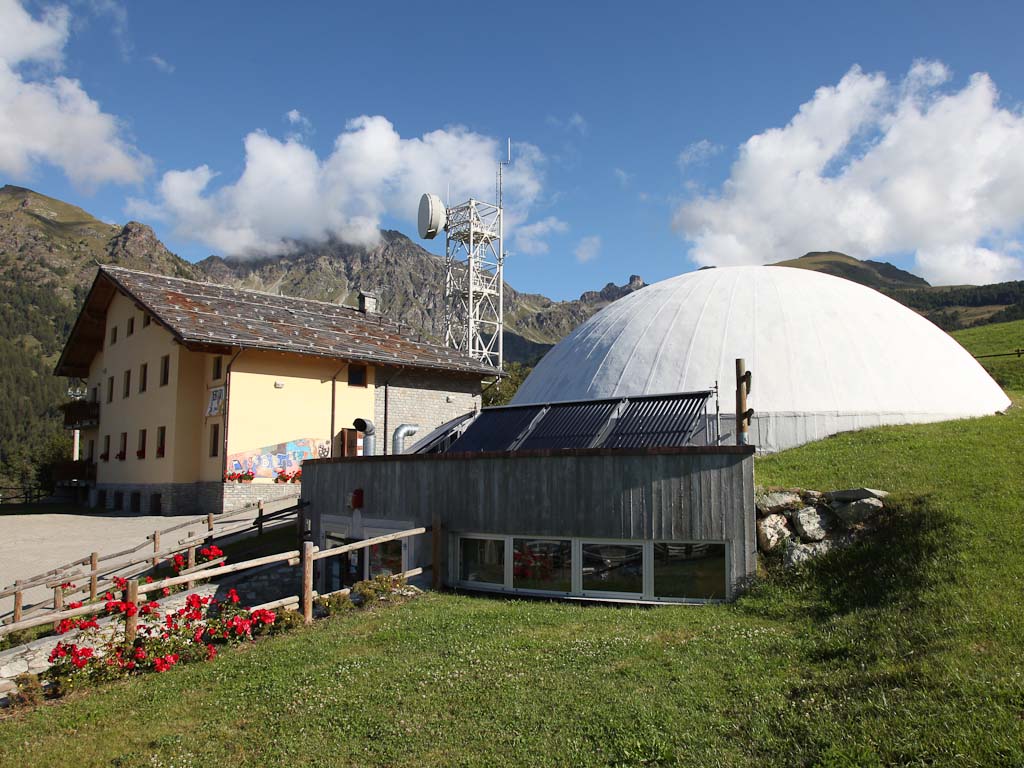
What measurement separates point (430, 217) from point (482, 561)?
150 ft

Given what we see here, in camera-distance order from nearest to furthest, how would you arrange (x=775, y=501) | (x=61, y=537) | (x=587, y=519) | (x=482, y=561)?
(x=775, y=501) < (x=587, y=519) < (x=482, y=561) < (x=61, y=537)

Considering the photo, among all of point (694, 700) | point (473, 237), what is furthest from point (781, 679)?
point (473, 237)

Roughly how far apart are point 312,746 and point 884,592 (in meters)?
7.09

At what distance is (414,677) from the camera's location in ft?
27.2

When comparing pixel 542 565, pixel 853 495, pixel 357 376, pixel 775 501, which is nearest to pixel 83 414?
pixel 357 376

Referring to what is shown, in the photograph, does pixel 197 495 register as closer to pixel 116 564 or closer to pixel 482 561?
pixel 116 564

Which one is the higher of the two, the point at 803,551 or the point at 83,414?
the point at 83,414

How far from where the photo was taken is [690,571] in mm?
11609

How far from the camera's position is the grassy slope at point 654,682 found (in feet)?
19.9

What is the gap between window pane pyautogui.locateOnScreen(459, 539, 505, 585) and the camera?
1330cm

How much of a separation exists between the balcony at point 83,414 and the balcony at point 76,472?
6.58 ft

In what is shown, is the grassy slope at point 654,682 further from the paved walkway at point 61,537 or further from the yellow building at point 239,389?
the yellow building at point 239,389

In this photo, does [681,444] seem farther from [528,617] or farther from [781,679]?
[781,679]

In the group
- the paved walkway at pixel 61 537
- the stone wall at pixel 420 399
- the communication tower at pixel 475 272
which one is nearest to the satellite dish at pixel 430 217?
the communication tower at pixel 475 272
